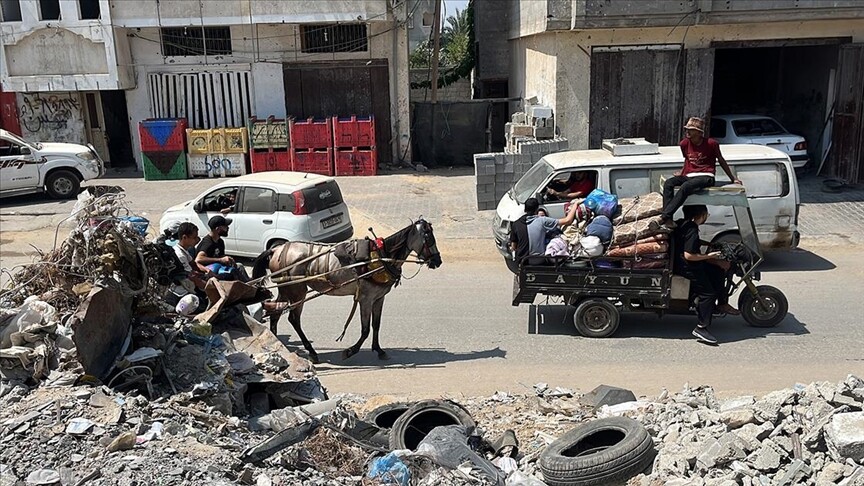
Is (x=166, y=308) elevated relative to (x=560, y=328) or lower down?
elevated

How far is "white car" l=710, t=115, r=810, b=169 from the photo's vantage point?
19141 millimetres

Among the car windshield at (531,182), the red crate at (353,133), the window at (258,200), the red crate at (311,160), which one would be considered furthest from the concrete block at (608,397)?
the red crate at (311,160)

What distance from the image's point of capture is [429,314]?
11141 millimetres

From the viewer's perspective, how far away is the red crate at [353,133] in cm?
2173

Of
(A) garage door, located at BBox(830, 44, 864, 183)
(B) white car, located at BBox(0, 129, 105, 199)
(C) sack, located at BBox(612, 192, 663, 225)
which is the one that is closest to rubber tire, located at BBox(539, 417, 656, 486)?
(C) sack, located at BBox(612, 192, 663, 225)

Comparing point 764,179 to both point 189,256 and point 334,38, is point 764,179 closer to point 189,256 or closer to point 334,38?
point 189,256

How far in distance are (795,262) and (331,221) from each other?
324 inches

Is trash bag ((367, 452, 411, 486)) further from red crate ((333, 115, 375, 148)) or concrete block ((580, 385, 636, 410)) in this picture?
red crate ((333, 115, 375, 148))

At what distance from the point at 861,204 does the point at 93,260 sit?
16363 mm

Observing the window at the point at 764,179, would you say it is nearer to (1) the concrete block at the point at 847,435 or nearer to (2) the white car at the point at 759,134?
(1) the concrete block at the point at 847,435

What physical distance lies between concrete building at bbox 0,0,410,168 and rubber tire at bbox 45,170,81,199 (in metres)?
3.64

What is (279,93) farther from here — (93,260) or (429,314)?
(93,260)

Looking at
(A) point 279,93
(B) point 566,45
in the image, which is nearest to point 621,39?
(B) point 566,45

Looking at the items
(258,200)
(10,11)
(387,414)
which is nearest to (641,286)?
(387,414)
